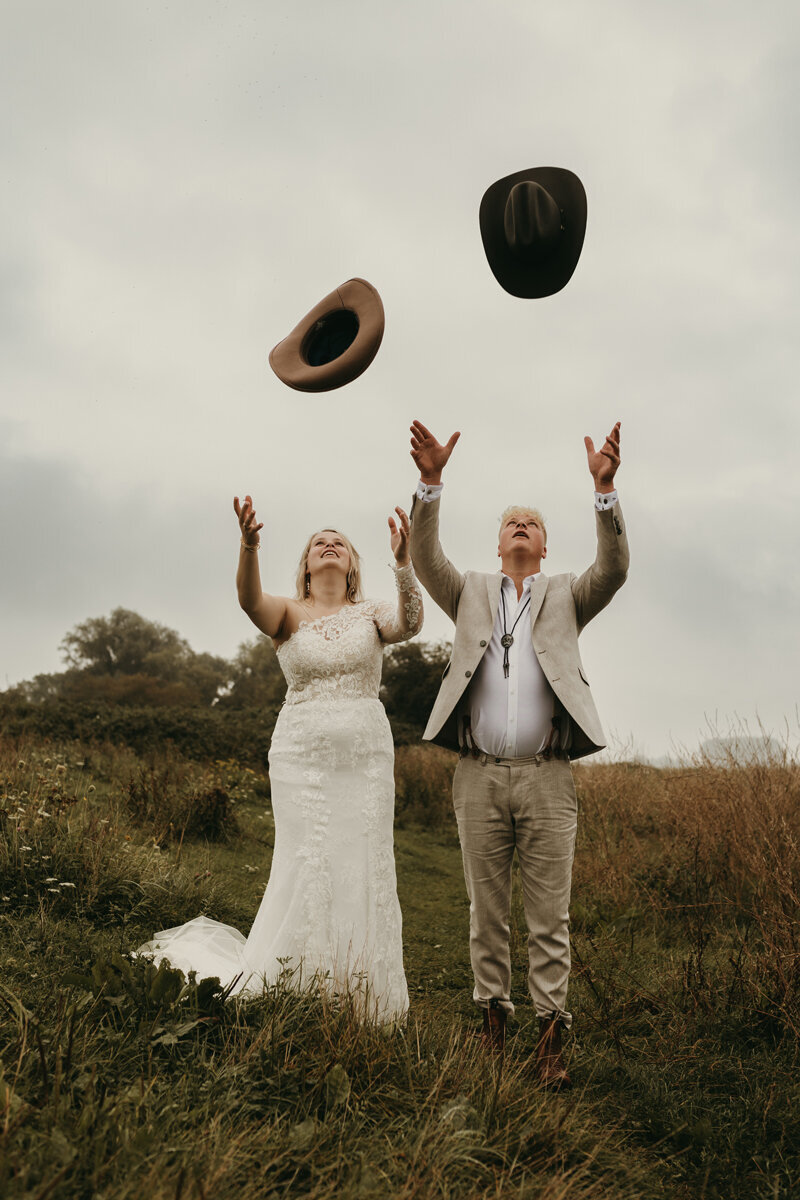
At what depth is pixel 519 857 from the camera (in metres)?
4.21

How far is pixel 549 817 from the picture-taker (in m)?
4.13

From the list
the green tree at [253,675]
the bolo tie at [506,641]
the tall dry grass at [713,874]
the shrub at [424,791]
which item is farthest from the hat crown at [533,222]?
the green tree at [253,675]

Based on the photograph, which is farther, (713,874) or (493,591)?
(713,874)

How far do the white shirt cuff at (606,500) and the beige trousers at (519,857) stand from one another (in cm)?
121

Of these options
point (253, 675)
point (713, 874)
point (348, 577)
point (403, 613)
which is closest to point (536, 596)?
point (403, 613)

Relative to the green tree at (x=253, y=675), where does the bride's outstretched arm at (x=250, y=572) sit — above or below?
below

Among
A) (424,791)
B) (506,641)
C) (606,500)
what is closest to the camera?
(606,500)

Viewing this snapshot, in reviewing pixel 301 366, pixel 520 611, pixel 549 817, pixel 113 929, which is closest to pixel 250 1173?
pixel 549 817

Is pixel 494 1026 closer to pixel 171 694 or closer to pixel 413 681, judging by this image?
pixel 413 681

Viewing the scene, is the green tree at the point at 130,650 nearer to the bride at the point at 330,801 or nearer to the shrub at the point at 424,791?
the shrub at the point at 424,791

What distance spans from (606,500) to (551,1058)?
2.45 meters

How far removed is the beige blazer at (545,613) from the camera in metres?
4.20

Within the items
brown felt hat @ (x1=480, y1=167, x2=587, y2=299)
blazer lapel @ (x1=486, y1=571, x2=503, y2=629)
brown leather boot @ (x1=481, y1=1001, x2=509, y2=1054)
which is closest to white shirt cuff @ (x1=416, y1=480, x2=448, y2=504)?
blazer lapel @ (x1=486, y1=571, x2=503, y2=629)

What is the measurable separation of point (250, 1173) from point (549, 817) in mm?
2133
